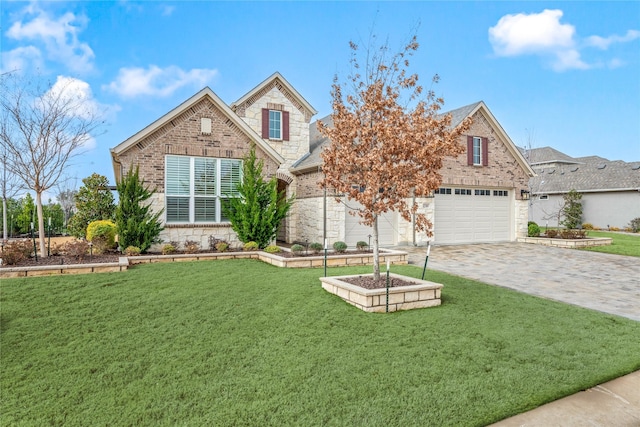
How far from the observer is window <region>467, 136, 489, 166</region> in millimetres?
18016

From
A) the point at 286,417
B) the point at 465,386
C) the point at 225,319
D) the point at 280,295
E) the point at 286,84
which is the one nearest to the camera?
the point at 286,417

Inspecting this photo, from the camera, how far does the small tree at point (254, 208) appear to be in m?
12.1

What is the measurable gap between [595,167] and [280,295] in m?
33.1

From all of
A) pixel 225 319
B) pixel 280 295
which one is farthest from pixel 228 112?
pixel 225 319

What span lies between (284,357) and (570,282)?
27.2 feet

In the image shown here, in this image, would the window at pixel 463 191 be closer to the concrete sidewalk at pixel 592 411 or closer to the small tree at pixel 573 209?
the small tree at pixel 573 209

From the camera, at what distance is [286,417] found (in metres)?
3.29

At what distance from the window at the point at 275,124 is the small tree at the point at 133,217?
7171 millimetres

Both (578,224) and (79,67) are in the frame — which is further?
(578,224)

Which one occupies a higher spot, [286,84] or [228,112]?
[286,84]

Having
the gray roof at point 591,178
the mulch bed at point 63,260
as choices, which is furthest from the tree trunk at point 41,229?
the gray roof at point 591,178

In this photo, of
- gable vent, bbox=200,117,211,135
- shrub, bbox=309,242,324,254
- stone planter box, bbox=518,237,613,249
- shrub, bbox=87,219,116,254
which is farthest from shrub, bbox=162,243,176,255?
stone planter box, bbox=518,237,613,249

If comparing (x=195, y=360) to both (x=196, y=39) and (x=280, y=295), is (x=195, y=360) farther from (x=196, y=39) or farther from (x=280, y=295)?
(x=196, y=39)

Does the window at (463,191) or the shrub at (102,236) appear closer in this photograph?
the shrub at (102,236)
